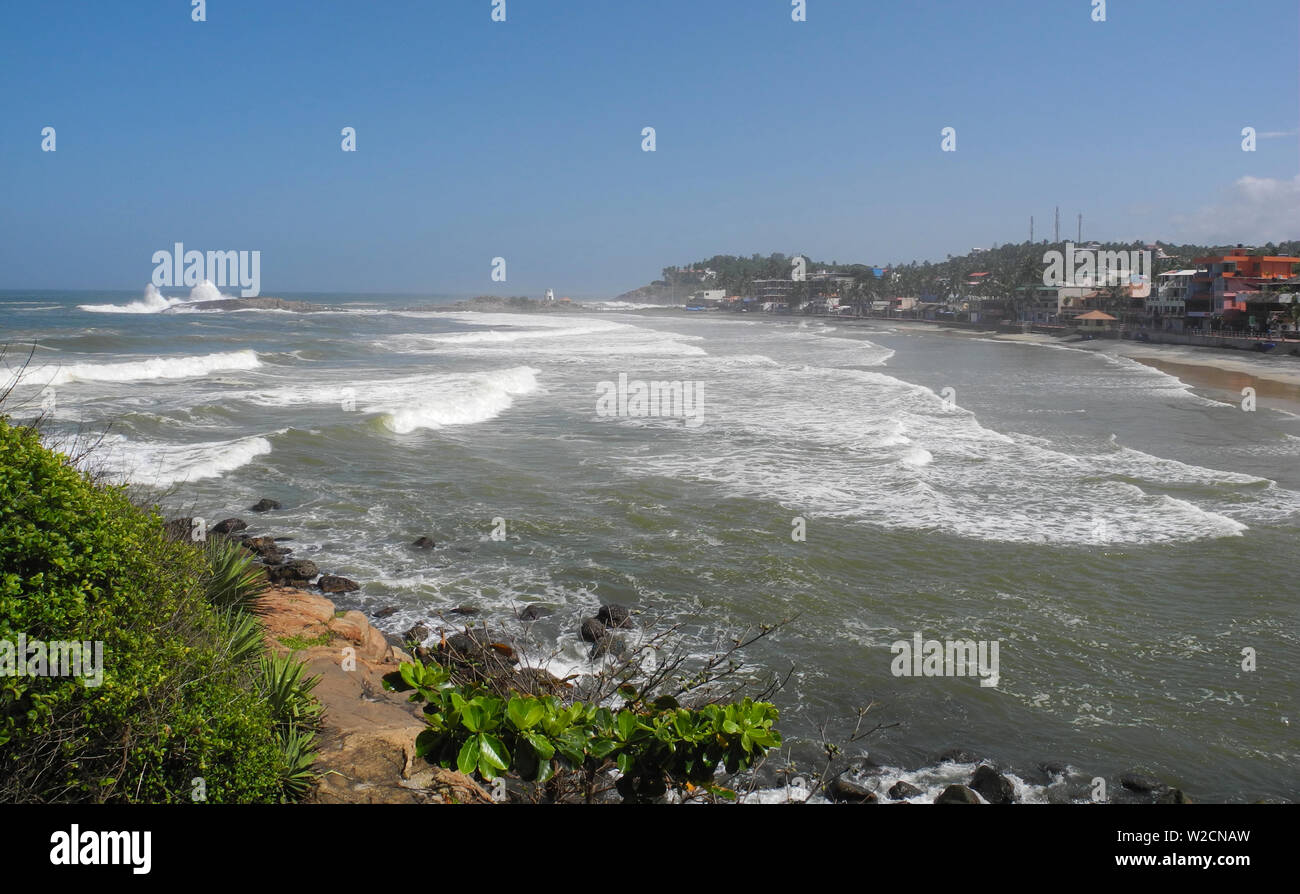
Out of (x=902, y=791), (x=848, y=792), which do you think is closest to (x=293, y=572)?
(x=848, y=792)

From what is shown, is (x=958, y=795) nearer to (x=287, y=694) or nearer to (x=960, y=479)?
(x=287, y=694)

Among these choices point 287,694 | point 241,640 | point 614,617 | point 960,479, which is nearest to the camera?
point 287,694

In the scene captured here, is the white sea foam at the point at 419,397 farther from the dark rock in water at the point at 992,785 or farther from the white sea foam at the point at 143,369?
the dark rock in water at the point at 992,785

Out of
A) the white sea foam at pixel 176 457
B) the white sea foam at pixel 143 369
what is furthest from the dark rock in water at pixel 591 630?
the white sea foam at pixel 143 369

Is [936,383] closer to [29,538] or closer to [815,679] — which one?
[815,679]

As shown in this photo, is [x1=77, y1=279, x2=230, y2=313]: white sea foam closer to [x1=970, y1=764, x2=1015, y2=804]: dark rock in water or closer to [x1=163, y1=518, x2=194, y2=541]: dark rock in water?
[x1=163, y1=518, x2=194, y2=541]: dark rock in water
